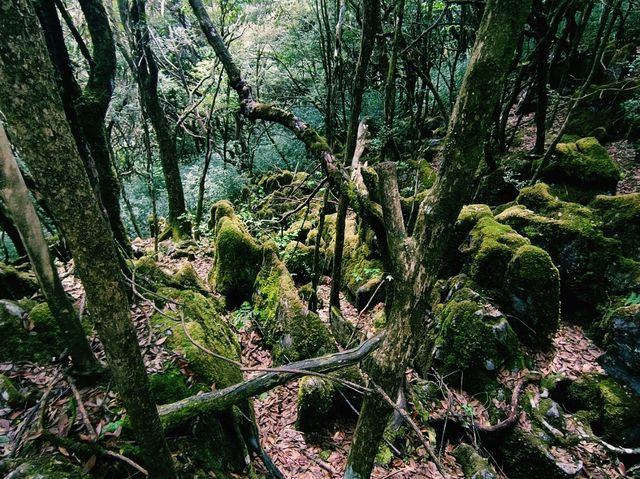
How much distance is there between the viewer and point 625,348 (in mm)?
4266

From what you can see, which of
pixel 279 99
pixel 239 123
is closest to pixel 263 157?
pixel 239 123

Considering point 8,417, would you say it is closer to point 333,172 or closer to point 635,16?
point 333,172

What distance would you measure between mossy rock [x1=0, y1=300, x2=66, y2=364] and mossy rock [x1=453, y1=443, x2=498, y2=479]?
438 centimetres

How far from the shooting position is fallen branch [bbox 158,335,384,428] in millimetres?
2609

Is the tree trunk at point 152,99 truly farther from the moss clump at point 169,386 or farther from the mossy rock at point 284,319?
the moss clump at point 169,386

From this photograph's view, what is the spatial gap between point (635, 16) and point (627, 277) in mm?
12748

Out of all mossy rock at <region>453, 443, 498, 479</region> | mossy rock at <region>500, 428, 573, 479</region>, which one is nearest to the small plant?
mossy rock at <region>453, 443, 498, 479</region>

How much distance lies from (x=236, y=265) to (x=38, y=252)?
5.20 m

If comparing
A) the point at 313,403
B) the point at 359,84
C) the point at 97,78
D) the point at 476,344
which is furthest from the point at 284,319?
the point at 97,78

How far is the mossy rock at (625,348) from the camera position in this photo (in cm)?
418

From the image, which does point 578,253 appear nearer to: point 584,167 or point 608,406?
point 608,406

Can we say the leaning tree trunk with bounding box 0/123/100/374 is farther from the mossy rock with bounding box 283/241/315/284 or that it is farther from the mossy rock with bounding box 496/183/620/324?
the mossy rock with bounding box 496/183/620/324

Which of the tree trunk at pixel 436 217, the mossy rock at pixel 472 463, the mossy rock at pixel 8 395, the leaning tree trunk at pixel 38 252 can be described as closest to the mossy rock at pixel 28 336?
the mossy rock at pixel 8 395

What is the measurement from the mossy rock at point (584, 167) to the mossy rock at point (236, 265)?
22.3 ft
